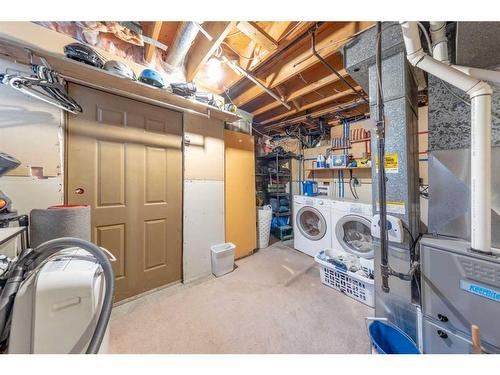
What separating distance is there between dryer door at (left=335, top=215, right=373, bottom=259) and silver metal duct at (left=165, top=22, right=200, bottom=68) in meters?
2.57

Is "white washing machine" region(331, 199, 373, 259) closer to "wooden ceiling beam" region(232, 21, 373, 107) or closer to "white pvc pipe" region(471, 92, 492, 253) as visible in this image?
"white pvc pipe" region(471, 92, 492, 253)

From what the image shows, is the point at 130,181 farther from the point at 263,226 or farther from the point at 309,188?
the point at 309,188

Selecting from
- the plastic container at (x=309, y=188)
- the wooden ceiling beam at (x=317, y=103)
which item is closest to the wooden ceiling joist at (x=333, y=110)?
the wooden ceiling beam at (x=317, y=103)

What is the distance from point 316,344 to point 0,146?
2.60 meters

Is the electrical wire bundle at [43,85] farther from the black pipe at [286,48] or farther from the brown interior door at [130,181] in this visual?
the black pipe at [286,48]

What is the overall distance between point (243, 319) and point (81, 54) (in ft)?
7.93

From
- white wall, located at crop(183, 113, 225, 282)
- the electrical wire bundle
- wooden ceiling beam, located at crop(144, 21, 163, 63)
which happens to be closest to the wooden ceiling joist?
white wall, located at crop(183, 113, 225, 282)

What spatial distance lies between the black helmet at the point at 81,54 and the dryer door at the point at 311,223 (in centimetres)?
291

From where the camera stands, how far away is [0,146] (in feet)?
→ 3.95

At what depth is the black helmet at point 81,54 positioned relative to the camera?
1.27 m

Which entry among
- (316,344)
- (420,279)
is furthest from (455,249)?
(316,344)

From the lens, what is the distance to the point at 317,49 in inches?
61.6
